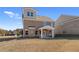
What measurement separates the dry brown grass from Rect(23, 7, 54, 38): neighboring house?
9.7 inches

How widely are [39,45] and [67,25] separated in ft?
3.64

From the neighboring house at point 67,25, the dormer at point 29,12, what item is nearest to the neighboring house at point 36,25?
the dormer at point 29,12

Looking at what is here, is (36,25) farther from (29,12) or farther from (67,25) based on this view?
(67,25)

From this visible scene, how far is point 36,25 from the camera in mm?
8664

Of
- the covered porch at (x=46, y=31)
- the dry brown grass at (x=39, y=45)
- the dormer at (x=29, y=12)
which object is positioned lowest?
the dry brown grass at (x=39, y=45)

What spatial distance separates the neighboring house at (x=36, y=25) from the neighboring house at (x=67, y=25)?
0.20 metres

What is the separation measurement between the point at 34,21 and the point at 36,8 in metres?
0.44

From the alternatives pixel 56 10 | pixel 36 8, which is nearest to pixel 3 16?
pixel 36 8

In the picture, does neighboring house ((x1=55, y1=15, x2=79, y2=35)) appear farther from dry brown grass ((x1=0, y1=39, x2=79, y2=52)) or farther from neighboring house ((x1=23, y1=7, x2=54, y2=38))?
dry brown grass ((x1=0, y1=39, x2=79, y2=52))

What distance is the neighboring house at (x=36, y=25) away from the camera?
864 cm

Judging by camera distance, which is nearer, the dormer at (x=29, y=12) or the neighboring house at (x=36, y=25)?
the dormer at (x=29, y=12)

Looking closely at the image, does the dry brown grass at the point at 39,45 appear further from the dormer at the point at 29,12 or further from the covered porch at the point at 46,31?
the dormer at the point at 29,12

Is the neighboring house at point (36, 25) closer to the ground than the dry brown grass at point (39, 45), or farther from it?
farther from it
